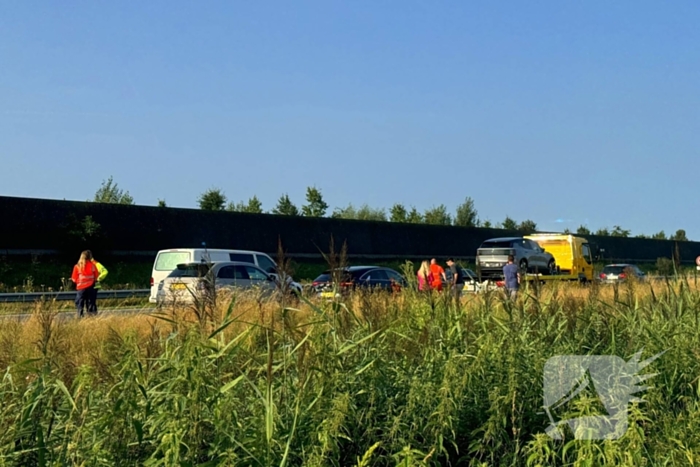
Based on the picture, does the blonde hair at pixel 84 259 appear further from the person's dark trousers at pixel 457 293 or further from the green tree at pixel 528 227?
the green tree at pixel 528 227

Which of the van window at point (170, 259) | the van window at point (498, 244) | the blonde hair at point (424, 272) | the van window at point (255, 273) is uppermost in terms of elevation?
the van window at point (498, 244)

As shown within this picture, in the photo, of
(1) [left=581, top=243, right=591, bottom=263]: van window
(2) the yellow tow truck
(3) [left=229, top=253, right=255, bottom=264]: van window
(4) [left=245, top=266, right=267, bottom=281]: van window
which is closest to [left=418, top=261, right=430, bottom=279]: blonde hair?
(4) [left=245, top=266, right=267, bottom=281]: van window

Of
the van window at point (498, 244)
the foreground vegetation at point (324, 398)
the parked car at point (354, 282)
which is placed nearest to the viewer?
the foreground vegetation at point (324, 398)

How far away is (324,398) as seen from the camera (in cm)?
444

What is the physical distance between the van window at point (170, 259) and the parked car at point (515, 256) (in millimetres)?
10561

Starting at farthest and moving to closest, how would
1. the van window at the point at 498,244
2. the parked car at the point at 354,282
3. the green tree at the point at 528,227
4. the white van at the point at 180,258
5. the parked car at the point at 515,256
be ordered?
the green tree at the point at 528,227, the van window at the point at 498,244, the parked car at the point at 515,256, the white van at the point at 180,258, the parked car at the point at 354,282

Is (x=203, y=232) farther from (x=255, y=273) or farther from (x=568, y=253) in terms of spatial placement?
(x=255, y=273)

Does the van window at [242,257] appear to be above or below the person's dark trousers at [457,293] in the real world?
above

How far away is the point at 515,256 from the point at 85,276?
643 inches

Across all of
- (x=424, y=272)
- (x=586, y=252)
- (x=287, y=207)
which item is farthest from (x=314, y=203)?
(x=424, y=272)

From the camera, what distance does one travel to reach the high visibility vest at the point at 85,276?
16.0 m

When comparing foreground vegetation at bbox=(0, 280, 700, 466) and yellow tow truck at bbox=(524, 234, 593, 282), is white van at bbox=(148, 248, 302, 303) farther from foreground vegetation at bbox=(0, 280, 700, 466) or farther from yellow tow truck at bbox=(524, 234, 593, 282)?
foreground vegetation at bbox=(0, 280, 700, 466)

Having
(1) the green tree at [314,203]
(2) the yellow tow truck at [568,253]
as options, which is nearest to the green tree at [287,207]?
(1) the green tree at [314,203]

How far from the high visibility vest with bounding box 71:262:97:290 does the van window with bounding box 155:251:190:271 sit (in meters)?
6.02
